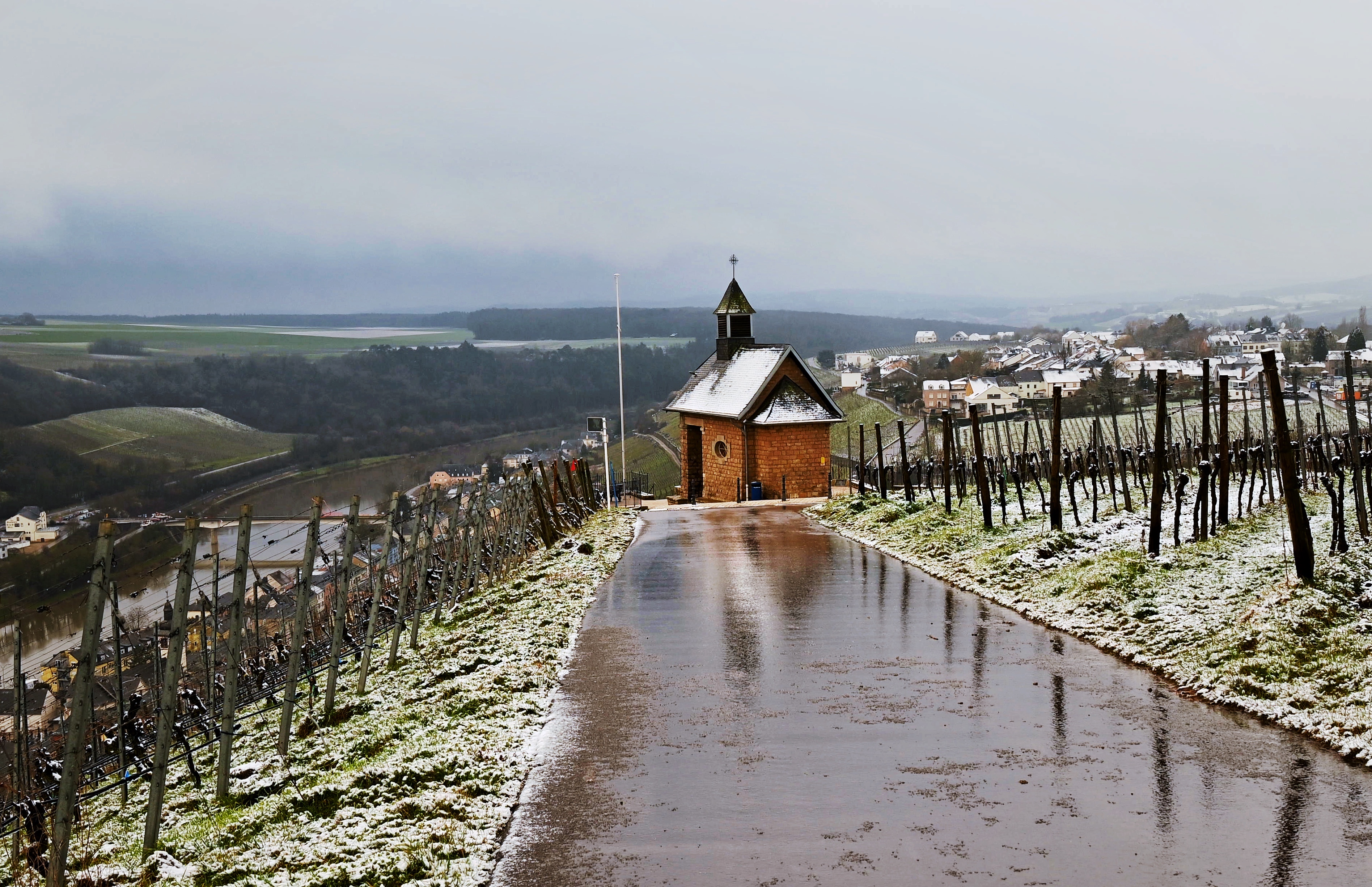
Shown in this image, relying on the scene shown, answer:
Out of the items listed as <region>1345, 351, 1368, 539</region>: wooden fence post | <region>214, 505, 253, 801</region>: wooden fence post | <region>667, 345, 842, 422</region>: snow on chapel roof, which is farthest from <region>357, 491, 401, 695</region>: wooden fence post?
<region>667, 345, 842, 422</region>: snow on chapel roof

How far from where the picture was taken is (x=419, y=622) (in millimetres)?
13984

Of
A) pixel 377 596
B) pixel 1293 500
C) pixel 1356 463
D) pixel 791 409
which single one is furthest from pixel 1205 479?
pixel 791 409

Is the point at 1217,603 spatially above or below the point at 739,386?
below

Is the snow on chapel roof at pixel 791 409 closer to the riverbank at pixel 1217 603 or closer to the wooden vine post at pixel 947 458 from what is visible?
the wooden vine post at pixel 947 458

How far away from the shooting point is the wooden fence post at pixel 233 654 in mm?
8250

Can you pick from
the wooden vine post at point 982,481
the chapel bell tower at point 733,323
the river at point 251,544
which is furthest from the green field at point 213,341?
the wooden vine post at point 982,481

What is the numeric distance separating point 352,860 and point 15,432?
243ft

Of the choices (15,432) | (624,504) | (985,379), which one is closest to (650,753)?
(624,504)

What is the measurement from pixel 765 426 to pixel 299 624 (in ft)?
89.9

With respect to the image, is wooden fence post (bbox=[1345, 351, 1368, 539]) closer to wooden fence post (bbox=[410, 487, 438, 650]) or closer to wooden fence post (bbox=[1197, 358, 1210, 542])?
wooden fence post (bbox=[1197, 358, 1210, 542])

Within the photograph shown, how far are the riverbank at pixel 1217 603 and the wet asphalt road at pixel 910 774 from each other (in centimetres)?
42

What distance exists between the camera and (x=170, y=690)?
7.39 m

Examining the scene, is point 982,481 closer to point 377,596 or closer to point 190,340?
point 377,596

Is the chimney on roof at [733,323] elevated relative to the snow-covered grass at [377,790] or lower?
elevated
